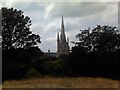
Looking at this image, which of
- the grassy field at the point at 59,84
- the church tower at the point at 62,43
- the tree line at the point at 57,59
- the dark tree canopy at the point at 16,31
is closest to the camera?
the grassy field at the point at 59,84

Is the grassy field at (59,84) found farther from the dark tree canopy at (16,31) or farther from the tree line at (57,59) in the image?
the dark tree canopy at (16,31)

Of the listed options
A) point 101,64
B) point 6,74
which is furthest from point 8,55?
point 101,64

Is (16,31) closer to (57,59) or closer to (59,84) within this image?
(57,59)

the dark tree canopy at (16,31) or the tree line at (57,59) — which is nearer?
the tree line at (57,59)

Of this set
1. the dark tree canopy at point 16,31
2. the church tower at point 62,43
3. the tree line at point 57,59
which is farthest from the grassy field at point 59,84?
the church tower at point 62,43

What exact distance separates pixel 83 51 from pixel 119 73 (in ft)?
22.1

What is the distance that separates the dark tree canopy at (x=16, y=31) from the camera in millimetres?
42656

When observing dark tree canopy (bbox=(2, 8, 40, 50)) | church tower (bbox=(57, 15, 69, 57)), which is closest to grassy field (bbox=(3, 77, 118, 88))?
→ dark tree canopy (bbox=(2, 8, 40, 50))

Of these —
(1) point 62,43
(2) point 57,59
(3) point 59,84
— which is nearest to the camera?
(3) point 59,84

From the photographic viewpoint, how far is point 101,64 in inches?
1517

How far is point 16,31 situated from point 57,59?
7.61m

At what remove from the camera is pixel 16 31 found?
143 ft

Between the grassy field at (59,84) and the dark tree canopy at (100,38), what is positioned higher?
the dark tree canopy at (100,38)

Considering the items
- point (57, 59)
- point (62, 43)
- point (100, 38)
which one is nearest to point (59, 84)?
point (57, 59)
